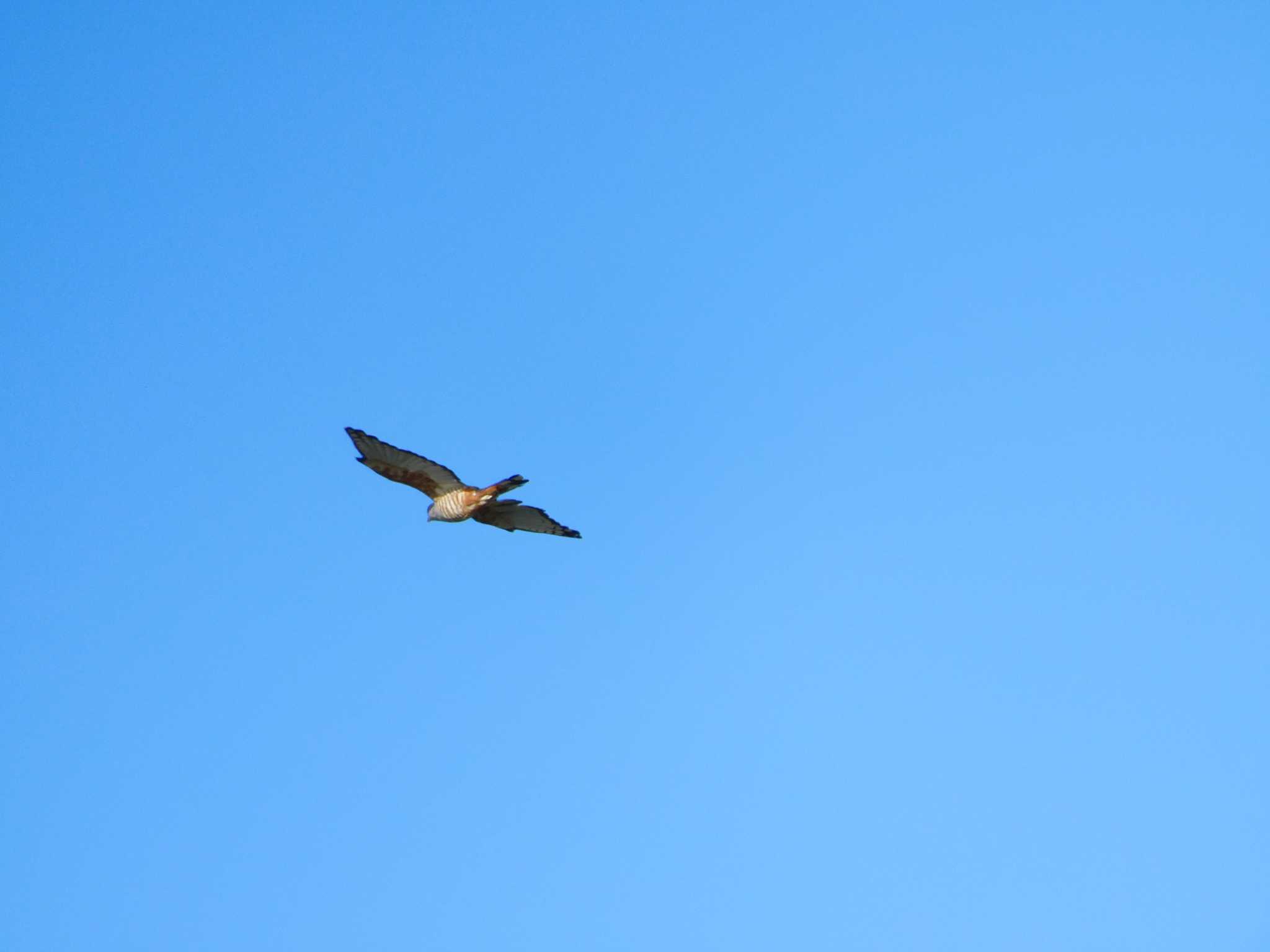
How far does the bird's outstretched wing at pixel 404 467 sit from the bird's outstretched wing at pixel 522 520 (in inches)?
Result: 39.4

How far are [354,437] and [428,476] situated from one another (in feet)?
5.89

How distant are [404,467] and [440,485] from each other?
37.4 inches

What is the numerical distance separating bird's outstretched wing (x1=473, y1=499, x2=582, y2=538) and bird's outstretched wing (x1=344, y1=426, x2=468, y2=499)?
1.00 meters

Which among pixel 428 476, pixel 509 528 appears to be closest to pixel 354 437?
pixel 428 476

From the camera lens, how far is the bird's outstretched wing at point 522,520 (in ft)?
109

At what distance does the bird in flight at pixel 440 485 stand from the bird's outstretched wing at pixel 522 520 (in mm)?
14

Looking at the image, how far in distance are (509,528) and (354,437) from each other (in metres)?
4.45

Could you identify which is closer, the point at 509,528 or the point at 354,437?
the point at 354,437

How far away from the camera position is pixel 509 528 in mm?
34156

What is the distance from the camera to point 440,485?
32.5 m

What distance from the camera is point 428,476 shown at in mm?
32219

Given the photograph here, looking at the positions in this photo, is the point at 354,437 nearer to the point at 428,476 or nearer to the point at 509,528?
the point at 428,476

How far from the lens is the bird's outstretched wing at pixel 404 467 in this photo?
31422 millimetres

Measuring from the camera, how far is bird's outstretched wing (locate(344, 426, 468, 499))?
31422mm
